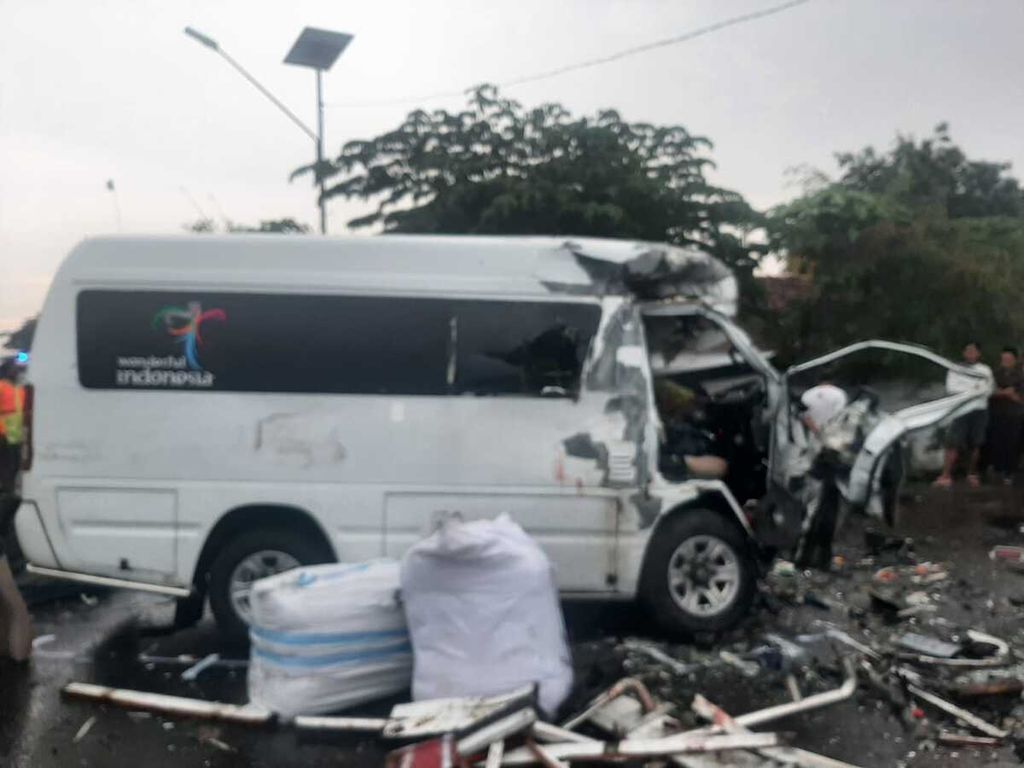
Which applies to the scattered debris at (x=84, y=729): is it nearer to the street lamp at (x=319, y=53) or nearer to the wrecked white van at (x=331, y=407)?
the wrecked white van at (x=331, y=407)

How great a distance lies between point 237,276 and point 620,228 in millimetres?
8129

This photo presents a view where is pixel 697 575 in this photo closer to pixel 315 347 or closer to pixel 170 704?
pixel 315 347

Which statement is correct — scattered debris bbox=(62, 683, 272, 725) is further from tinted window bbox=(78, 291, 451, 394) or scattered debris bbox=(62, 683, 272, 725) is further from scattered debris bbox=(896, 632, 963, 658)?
scattered debris bbox=(896, 632, 963, 658)

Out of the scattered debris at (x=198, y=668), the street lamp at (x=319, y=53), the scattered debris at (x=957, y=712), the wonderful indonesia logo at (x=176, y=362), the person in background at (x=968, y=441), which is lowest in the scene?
the scattered debris at (x=198, y=668)

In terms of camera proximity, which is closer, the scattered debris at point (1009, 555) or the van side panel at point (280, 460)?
the van side panel at point (280, 460)

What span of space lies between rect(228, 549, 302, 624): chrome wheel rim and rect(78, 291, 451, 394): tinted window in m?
1.02

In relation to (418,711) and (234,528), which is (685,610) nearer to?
(418,711)

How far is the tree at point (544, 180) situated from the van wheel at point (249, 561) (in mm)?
7993


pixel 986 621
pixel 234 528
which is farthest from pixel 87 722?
pixel 986 621

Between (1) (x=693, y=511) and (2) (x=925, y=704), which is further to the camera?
(1) (x=693, y=511)

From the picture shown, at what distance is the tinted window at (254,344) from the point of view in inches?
241

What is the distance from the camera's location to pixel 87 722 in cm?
515

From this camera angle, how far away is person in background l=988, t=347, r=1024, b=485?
11602 mm

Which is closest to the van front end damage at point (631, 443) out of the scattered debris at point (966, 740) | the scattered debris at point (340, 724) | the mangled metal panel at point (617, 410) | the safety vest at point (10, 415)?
the mangled metal panel at point (617, 410)
